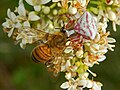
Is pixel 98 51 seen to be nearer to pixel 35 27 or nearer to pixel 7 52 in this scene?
pixel 35 27

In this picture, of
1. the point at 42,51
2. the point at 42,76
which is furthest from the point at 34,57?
the point at 42,76

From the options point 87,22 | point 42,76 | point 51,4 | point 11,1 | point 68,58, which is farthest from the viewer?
point 42,76

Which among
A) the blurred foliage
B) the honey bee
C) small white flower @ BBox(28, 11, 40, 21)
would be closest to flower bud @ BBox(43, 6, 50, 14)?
small white flower @ BBox(28, 11, 40, 21)

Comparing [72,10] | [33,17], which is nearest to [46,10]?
[33,17]

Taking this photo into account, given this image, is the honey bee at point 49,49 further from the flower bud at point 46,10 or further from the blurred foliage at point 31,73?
the blurred foliage at point 31,73

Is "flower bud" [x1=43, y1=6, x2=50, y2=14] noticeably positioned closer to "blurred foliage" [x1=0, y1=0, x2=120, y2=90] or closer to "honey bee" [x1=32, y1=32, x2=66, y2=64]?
"honey bee" [x1=32, y1=32, x2=66, y2=64]

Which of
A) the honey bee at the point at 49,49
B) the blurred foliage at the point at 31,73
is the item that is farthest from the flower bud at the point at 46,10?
the blurred foliage at the point at 31,73

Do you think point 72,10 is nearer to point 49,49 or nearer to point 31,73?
point 49,49

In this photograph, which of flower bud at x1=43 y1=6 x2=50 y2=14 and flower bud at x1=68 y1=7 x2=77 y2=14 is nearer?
flower bud at x1=68 y1=7 x2=77 y2=14
